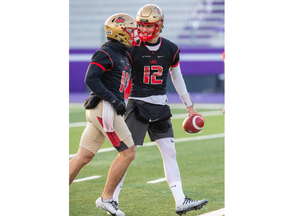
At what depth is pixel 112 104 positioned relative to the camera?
10.8 ft

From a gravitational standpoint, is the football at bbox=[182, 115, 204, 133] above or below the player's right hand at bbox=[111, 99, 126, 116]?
below

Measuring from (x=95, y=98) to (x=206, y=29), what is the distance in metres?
21.5

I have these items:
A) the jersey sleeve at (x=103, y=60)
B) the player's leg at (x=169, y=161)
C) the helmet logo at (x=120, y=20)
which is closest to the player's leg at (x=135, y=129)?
the player's leg at (x=169, y=161)

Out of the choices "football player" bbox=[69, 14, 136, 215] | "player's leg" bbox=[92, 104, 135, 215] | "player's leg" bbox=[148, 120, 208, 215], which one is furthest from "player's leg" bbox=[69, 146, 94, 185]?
"player's leg" bbox=[148, 120, 208, 215]

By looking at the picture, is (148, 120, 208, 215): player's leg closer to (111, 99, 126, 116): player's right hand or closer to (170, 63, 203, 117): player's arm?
(170, 63, 203, 117): player's arm

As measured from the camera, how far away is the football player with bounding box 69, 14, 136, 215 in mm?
3299

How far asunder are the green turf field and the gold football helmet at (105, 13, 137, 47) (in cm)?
156

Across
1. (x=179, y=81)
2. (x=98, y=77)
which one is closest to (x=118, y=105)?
(x=98, y=77)

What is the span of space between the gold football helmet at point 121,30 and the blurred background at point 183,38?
1538cm

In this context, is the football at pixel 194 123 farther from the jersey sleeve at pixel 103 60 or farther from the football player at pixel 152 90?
the jersey sleeve at pixel 103 60

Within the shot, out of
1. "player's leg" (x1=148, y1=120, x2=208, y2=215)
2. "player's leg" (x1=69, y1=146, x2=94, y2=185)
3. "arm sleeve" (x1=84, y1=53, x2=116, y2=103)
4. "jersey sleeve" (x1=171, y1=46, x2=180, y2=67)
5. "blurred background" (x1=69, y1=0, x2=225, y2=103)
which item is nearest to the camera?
"arm sleeve" (x1=84, y1=53, x2=116, y2=103)

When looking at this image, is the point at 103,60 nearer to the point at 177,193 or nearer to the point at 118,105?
the point at 118,105

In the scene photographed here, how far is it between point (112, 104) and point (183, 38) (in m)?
20.6
